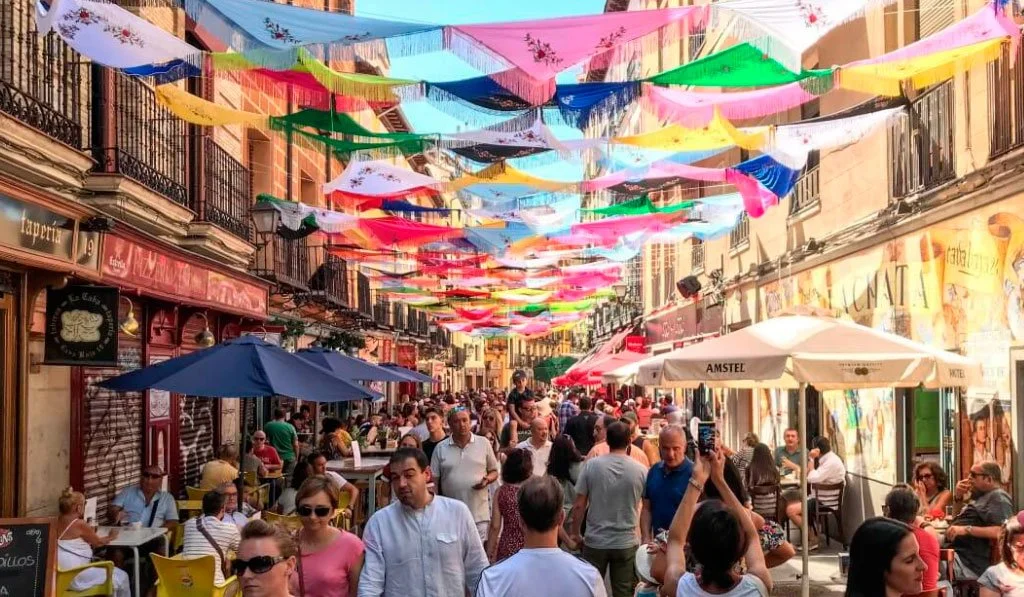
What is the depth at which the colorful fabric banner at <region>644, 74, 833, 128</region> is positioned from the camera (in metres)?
10.1

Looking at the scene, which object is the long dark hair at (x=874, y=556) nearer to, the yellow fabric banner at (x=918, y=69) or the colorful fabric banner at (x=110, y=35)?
the yellow fabric banner at (x=918, y=69)

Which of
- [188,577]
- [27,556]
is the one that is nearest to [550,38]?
[188,577]

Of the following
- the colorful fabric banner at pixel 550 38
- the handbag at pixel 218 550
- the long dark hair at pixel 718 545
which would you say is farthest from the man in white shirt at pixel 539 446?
the long dark hair at pixel 718 545

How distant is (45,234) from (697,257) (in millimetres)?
19794

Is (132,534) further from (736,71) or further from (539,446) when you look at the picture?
(736,71)

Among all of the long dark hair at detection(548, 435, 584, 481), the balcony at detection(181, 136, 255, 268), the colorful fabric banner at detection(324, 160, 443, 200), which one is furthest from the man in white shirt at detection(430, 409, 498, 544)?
the balcony at detection(181, 136, 255, 268)

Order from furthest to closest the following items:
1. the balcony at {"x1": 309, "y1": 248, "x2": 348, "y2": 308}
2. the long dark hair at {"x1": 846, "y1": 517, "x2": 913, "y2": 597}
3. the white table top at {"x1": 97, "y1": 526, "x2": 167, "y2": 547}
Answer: the balcony at {"x1": 309, "y1": 248, "x2": 348, "y2": 308} < the white table top at {"x1": 97, "y1": 526, "x2": 167, "y2": 547} < the long dark hair at {"x1": 846, "y1": 517, "x2": 913, "y2": 597}

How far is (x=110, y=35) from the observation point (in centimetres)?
845

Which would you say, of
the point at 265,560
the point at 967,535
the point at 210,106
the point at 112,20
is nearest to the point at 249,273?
the point at 210,106

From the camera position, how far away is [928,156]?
11398mm

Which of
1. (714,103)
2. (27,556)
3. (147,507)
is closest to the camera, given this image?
(27,556)

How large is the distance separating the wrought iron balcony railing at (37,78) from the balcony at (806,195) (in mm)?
10343

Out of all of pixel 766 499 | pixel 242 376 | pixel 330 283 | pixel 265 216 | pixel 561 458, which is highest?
pixel 265 216

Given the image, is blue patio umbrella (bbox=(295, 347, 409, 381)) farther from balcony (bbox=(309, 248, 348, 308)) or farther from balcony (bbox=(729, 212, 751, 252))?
balcony (bbox=(729, 212, 751, 252))
